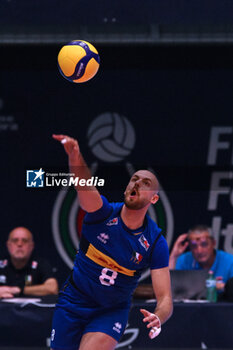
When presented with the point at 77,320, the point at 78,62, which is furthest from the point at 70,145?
the point at 78,62

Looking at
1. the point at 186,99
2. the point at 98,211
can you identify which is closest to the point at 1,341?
the point at 98,211

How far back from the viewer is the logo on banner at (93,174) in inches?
395

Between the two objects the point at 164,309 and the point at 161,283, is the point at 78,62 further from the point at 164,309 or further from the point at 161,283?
the point at 164,309

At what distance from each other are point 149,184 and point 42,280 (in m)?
2.95

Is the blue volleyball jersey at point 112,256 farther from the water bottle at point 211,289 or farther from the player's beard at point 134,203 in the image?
the water bottle at point 211,289

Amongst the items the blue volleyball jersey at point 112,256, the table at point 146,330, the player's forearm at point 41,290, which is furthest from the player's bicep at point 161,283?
the player's forearm at point 41,290

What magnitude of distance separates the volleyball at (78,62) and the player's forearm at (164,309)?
2.27m

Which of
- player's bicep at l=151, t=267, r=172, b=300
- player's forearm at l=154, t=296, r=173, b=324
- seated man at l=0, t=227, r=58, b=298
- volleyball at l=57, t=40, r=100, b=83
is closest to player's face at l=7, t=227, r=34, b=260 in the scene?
seated man at l=0, t=227, r=58, b=298

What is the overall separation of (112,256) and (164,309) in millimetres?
555

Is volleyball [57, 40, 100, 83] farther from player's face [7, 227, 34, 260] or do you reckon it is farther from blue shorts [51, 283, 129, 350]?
player's face [7, 227, 34, 260]

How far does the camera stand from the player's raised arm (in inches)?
161

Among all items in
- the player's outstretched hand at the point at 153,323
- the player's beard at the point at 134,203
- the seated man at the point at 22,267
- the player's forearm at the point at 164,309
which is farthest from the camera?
the seated man at the point at 22,267

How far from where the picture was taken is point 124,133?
33.0 ft

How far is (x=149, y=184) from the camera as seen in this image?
4.96 meters
